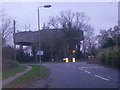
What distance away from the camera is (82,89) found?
18.5m

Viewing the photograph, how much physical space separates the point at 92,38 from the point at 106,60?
2257 inches

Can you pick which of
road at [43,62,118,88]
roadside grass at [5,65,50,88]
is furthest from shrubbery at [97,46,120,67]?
roadside grass at [5,65,50,88]

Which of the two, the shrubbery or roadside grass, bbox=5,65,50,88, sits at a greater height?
the shrubbery

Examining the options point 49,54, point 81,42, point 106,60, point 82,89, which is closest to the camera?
point 82,89

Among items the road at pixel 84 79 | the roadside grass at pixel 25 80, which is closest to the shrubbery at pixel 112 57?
the road at pixel 84 79

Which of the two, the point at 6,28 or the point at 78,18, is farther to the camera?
the point at 78,18

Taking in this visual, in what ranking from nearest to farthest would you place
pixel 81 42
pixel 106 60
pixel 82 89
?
pixel 82 89
pixel 106 60
pixel 81 42

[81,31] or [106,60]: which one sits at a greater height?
[81,31]

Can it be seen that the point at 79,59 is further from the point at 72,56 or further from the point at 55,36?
the point at 55,36

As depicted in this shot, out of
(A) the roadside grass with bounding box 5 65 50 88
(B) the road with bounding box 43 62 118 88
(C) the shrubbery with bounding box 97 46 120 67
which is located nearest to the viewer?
(B) the road with bounding box 43 62 118 88

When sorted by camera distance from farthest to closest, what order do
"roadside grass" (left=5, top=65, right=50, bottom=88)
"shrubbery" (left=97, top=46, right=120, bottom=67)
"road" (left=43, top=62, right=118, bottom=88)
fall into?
"shrubbery" (left=97, top=46, right=120, bottom=67)
"roadside grass" (left=5, top=65, right=50, bottom=88)
"road" (left=43, top=62, right=118, bottom=88)

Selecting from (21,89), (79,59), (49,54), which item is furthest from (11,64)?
(79,59)

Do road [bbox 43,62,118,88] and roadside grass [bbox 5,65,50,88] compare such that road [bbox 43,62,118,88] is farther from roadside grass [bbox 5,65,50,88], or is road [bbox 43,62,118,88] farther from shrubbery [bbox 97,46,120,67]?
shrubbery [bbox 97,46,120,67]

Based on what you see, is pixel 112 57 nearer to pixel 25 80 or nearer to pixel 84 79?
pixel 84 79
